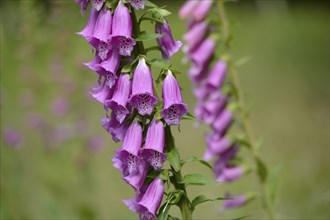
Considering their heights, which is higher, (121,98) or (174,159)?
(121,98)

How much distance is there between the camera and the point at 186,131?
6.85 metres

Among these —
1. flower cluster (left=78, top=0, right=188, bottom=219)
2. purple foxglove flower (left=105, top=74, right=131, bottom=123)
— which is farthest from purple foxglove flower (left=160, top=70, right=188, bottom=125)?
purple foxglove flower (left=105, top=74, right=131, bottom=123)

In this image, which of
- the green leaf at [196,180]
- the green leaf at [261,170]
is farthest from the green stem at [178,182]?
the green leaf at [261,170]

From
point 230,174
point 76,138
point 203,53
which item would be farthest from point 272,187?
point 76,138

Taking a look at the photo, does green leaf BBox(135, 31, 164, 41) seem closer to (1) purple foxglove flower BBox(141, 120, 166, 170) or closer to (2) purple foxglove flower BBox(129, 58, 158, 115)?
(2) purple foxglove flower BBox(129, 58, 158, 115)

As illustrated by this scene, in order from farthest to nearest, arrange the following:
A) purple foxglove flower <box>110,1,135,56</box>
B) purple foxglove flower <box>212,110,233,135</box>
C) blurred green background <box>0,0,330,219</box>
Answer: blurred green background <box>0,0,330,219</box> < purple foxglove flower <box>212,110,233,135</box> < purple foxglove flower <box>110,1,135,56</box>

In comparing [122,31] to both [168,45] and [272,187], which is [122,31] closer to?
[168,45]

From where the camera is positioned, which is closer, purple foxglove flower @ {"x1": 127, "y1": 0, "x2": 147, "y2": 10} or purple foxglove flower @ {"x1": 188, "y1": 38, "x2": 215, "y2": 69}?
purple foxglove flower @ {"x1": 127, "y1": 0, "x2": 147, "y2": 10}

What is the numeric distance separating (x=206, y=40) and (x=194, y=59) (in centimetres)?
11

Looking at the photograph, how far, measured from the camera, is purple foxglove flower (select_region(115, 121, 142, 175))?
166 cm

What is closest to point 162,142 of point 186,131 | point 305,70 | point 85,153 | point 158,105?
point 158,105

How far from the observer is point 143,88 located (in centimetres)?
163

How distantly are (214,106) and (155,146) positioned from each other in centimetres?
130

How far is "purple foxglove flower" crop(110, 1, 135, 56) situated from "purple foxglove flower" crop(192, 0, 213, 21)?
1161 millimetres
